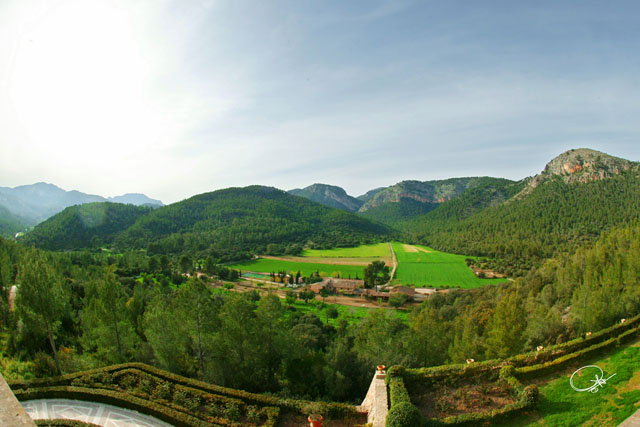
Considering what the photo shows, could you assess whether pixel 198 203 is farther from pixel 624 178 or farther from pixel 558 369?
pixel 624 178

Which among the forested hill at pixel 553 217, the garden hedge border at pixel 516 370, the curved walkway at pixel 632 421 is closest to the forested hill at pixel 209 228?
the forested hill at pixel 553 217

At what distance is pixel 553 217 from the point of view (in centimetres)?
10056

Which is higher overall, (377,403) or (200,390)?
(377,403)

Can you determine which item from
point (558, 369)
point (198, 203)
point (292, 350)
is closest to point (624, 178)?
point (558, 369)

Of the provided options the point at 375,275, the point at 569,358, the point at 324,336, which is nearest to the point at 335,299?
the point at 375,275

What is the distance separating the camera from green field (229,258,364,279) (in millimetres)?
86500

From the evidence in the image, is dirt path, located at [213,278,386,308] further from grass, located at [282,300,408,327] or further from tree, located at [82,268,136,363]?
tree, located at [82,268,136,363]

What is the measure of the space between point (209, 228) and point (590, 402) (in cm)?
14418

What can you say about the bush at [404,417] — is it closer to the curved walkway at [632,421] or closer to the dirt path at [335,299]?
the curved walkway at [632,421]

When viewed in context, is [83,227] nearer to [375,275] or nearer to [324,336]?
[375,275]

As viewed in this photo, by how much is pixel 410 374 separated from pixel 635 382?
8652mm

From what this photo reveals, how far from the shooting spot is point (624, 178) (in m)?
99.1

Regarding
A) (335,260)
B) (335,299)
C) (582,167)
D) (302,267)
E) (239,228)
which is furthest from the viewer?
(239,228)

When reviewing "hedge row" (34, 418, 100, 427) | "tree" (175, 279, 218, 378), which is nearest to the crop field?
"tree" (175, 279, 218, 378)
